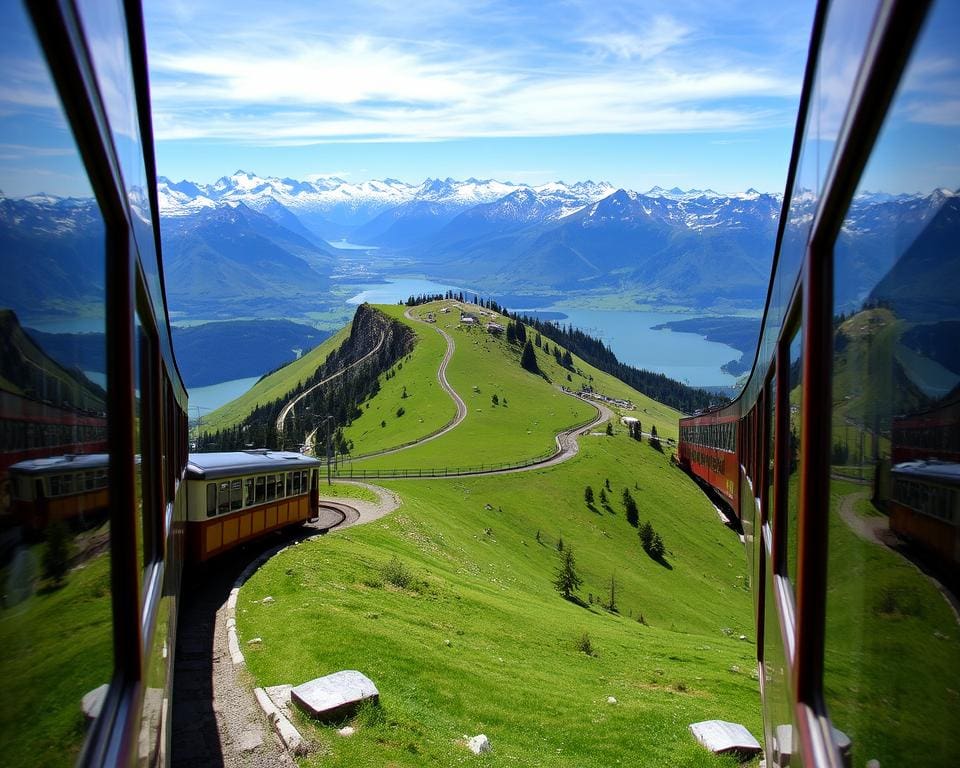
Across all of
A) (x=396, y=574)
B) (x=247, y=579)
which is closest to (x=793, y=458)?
(x=247, y=579)

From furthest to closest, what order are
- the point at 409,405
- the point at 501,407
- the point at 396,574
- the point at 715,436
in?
the point at 409,405, the point at 501,407, the point at 715,436, the point at 396,574

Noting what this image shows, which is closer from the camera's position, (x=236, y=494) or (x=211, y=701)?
(x=211, y=701)

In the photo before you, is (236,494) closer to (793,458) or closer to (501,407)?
(793,458)

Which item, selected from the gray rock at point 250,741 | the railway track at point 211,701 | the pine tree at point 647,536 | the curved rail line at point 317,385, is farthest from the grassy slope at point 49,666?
the curved rail line at point 317,385

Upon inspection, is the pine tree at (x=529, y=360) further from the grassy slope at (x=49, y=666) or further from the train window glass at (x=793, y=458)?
the grassy slope at (x=49, y=666)

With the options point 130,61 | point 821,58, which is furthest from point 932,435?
point 130,61
